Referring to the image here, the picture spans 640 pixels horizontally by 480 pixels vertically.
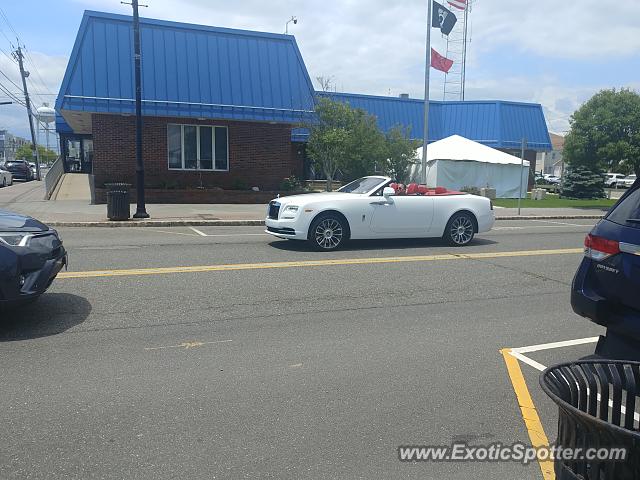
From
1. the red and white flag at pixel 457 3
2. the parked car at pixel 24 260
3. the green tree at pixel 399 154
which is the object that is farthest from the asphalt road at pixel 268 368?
the red and white flag at pixel 457 3

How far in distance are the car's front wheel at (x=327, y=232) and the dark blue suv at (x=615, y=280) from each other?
646 cm

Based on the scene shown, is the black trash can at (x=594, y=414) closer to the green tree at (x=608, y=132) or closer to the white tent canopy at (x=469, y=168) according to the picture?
the green tree at (x=608, y=132)

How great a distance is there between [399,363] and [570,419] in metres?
2.63

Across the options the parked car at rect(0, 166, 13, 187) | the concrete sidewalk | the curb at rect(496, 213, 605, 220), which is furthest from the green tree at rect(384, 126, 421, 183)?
the parked car at rect(0, 166, 13, 187)

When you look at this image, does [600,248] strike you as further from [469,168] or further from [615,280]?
[469,168]

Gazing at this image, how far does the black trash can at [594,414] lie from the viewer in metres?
2.00

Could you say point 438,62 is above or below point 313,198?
above

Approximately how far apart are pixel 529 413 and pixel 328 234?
22.4ft

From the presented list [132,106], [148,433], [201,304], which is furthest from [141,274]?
[132,106]

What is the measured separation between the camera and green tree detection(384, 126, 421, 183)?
82.0 feet

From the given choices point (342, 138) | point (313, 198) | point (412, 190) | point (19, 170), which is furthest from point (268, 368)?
point (19, 170)

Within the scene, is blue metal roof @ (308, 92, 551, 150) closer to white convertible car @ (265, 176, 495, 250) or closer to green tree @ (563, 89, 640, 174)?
green tree @ (563, 89, 640, 174)

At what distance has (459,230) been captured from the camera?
11648 mm

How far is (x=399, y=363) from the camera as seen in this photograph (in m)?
4.79
